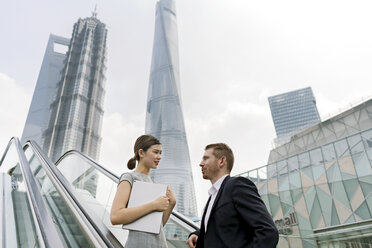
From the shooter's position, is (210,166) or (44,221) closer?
(210,166)

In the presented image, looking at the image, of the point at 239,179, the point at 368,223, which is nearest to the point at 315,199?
the point at 368,223

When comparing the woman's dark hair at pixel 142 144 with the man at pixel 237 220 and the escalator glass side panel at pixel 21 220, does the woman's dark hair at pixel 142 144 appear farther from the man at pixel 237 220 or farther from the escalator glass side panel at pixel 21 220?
the escalator glass side panel at pixel 21 220

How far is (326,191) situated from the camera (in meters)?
14.2

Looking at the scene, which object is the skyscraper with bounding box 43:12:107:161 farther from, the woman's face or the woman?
the woman

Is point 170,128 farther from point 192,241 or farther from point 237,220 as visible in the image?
point 237,220

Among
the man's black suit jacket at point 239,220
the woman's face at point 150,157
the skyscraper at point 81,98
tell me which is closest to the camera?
the man's black suit jacket at point 239,220

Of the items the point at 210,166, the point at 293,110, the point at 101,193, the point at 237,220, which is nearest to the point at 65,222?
the point at 101,193

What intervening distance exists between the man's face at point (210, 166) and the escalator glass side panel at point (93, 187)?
125cm

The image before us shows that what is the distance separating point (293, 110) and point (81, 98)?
8008cm

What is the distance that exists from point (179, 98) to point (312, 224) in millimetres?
52973

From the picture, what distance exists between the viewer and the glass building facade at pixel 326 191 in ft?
41.2

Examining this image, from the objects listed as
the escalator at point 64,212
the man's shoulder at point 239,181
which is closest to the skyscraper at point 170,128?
the escalator at point 64,212

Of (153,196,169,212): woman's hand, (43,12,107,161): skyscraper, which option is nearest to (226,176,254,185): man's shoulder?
(153,196,169,212): woman's hand

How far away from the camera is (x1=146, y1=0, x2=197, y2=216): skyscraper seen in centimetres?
6225
